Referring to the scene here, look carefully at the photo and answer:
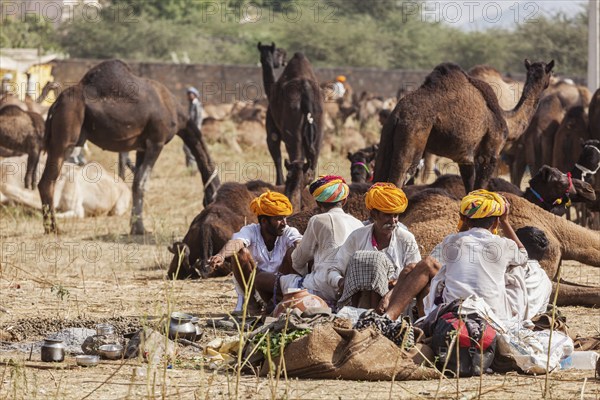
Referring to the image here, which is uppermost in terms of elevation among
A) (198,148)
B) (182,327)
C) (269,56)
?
(269,56)

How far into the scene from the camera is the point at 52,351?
6484 mm

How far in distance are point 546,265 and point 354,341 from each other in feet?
10.6

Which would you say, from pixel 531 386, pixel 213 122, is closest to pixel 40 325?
pixel 531 386

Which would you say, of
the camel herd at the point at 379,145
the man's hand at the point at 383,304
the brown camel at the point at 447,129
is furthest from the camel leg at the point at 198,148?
the man's hand at the point at 383,304

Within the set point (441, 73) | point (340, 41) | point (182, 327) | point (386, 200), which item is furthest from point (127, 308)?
point (340, 41)

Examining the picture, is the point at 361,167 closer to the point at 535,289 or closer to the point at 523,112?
the point at 523,112

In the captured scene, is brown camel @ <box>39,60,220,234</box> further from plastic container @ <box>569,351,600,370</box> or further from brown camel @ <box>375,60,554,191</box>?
plastic container @ <box>569,351,600,370</box>

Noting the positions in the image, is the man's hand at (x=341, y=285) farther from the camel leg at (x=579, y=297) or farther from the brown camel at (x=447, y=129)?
the brown camel at (x=447, y=129)

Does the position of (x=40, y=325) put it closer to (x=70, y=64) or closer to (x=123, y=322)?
(x=123, y=322)

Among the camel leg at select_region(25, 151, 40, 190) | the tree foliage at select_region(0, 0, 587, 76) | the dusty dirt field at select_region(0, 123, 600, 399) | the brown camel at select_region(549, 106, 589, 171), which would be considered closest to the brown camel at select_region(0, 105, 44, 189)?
the camel leg at select_region(25, 151, 40, 190)

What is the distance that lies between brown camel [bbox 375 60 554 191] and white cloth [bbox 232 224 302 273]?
7.64 ft

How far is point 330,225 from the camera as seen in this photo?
7.55m

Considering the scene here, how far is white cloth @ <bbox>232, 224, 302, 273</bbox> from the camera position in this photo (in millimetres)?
8086

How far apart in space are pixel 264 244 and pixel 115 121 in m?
6.36
